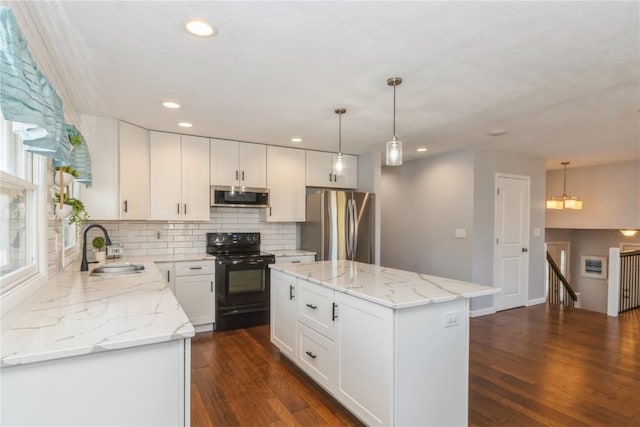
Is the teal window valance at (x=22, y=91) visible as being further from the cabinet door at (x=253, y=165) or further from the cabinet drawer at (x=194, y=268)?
the cabinet door at (x=253, y=165)

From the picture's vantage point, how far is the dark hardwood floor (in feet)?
7.59

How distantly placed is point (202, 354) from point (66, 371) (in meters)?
2.34

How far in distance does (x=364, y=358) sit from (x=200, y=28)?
79.9 inches

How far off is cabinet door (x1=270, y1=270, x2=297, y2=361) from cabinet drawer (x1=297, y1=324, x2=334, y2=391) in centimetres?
15

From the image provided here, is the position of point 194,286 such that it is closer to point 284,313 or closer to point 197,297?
point 197,297

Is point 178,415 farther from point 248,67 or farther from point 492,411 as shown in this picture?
point 492,411

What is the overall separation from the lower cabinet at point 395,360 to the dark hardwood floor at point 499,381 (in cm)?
31

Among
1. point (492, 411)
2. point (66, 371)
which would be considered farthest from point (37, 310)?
point (492, 411)

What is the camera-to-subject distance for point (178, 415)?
1352 millimetres

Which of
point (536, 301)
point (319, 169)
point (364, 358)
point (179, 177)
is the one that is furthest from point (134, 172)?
point (536, 301)

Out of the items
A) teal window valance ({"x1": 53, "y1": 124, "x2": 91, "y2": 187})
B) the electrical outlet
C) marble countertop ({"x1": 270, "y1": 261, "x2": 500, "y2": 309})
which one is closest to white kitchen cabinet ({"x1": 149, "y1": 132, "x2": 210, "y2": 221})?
teal window valance ({"x1": 53, "y1": 124, "x2": 91, "y2": 187})

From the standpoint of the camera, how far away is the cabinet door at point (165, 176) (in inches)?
154

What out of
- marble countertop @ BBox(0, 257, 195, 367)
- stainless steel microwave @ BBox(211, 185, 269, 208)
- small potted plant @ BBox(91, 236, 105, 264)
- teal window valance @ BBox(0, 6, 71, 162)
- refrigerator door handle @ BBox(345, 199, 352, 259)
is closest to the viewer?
teal window valance @ BBox(0, 6, 71, 162)

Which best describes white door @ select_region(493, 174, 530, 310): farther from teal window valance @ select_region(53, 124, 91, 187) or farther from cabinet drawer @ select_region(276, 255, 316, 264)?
teal window valance @ select_region(53, 124, 91, 187)
